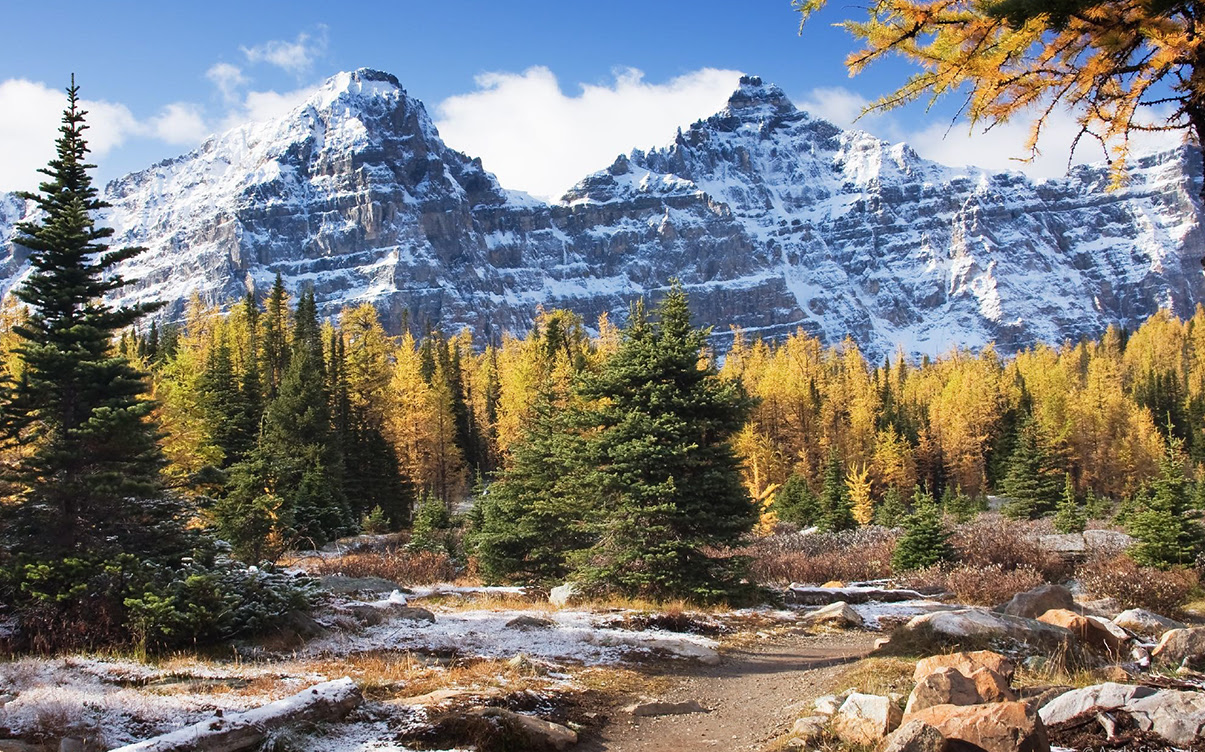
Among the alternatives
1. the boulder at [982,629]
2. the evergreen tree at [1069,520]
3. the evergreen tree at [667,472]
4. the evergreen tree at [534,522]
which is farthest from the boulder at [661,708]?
the evergreen tree at [1069,520]

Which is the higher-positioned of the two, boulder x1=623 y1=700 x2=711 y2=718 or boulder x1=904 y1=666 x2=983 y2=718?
boulder x1=904 y1=666 x2=983 y2=718

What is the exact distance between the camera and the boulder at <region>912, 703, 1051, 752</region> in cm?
527

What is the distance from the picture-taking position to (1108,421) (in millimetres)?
62969

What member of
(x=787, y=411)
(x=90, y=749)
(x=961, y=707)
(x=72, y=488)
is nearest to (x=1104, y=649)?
(x=961, y=707)

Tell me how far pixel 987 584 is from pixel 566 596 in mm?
9979

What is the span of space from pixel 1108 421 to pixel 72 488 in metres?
72.2

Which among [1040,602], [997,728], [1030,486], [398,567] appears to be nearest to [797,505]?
[1030,486]

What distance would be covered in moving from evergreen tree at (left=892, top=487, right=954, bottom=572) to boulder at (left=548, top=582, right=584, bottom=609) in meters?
11.0

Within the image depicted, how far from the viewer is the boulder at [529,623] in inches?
461

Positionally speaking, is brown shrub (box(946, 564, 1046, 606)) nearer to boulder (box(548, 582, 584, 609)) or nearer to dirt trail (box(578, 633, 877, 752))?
dirt trail (box(578, 633, 877, 752))

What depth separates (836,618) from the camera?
47.8 ft

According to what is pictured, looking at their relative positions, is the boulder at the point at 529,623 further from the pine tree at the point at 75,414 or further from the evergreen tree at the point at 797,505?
the evergreen tree at the point at 797,505

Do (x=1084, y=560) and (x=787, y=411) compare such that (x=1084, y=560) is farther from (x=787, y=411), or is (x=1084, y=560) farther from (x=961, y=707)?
(x=787, y=411)

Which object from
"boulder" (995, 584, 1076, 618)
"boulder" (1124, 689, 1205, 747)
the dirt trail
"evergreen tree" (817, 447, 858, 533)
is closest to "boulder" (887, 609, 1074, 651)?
the dirt trail
